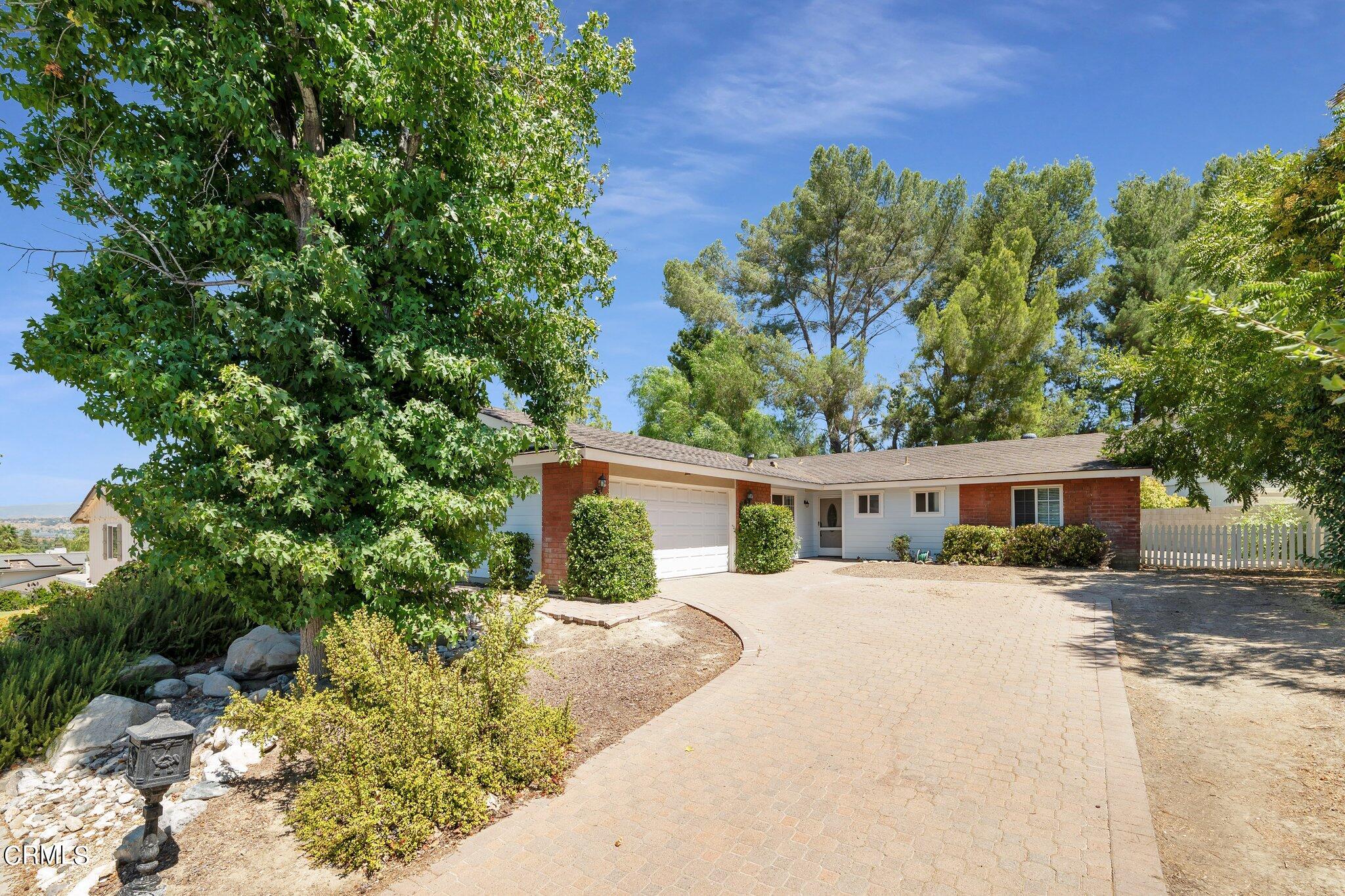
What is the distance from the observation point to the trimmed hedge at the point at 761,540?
15953mm

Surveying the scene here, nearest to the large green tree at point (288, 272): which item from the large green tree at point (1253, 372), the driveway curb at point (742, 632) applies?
the driveway curb at point (742, 632)

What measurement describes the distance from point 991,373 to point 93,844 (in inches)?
1154

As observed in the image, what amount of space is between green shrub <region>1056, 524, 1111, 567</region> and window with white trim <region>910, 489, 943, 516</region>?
3.52m

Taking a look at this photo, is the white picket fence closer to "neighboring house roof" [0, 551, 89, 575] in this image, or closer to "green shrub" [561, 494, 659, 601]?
"green shrub" [561, 494, 659, 601]

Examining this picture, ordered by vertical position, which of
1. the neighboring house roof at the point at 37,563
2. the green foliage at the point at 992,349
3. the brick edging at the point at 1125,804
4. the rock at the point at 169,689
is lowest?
the neighboring house roof at the point at 37,563

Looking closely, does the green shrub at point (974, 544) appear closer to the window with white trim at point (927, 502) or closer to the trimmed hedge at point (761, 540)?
the window with white trim at point (927, 502)

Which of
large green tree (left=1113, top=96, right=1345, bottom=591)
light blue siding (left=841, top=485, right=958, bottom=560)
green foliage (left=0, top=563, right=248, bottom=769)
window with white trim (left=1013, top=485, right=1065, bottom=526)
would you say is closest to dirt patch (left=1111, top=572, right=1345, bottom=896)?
large green tree (left=1113, top=96, right=1345, bottom=591)

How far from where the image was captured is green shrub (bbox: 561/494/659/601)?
10828mm

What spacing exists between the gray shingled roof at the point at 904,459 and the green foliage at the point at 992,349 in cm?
598

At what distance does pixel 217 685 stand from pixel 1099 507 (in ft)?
64.3

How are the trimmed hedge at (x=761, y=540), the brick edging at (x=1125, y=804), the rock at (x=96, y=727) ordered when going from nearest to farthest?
the brick edging at (x=1125, y=804) < the rock at (x=96, y=727) < the trimmed hedge at (x=761, y=540)

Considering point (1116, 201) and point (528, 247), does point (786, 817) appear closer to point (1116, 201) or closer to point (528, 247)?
point (528, 247)

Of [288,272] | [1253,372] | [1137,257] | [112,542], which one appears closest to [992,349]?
[1137,257]

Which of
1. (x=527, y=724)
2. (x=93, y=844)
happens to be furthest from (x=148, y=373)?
(x=527, y=724)
